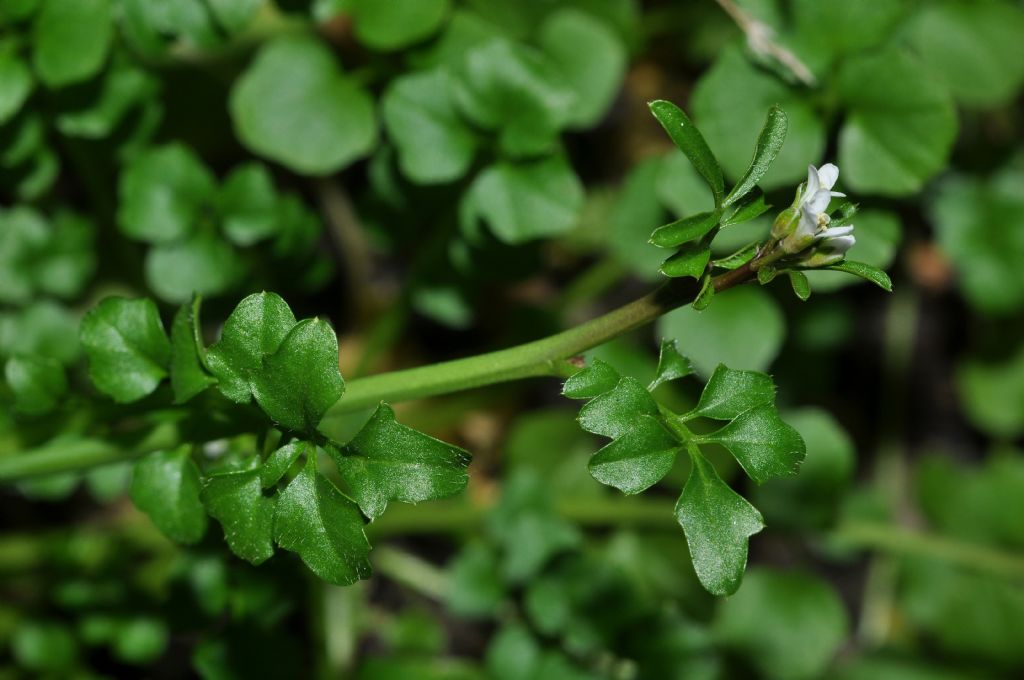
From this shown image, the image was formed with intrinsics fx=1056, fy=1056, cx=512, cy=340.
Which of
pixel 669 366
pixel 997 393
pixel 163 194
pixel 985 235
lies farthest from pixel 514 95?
pixel 997 393

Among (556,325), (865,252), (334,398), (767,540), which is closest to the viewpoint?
(334,398)

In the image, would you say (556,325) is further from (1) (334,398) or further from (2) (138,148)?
(1) (334,398)

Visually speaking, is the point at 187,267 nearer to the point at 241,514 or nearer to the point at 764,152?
the point at 241,514

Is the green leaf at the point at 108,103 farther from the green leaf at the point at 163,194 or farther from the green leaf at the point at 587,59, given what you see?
the green leaf at the point at 587,59

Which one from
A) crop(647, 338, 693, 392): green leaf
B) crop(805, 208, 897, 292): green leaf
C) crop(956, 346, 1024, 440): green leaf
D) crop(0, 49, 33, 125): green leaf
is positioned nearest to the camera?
crop(647, 338, 693, 392): green leaf

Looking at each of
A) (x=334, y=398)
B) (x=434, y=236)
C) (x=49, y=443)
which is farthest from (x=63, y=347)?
(x=334, y=398)

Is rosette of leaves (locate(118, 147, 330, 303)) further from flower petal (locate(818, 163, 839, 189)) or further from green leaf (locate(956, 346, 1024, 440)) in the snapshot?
green leaf (locate(956, 346, 1024, 440))

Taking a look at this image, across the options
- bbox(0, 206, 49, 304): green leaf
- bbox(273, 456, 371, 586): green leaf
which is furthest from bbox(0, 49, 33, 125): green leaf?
bbox(273, 456, 371, 586): green leaf
